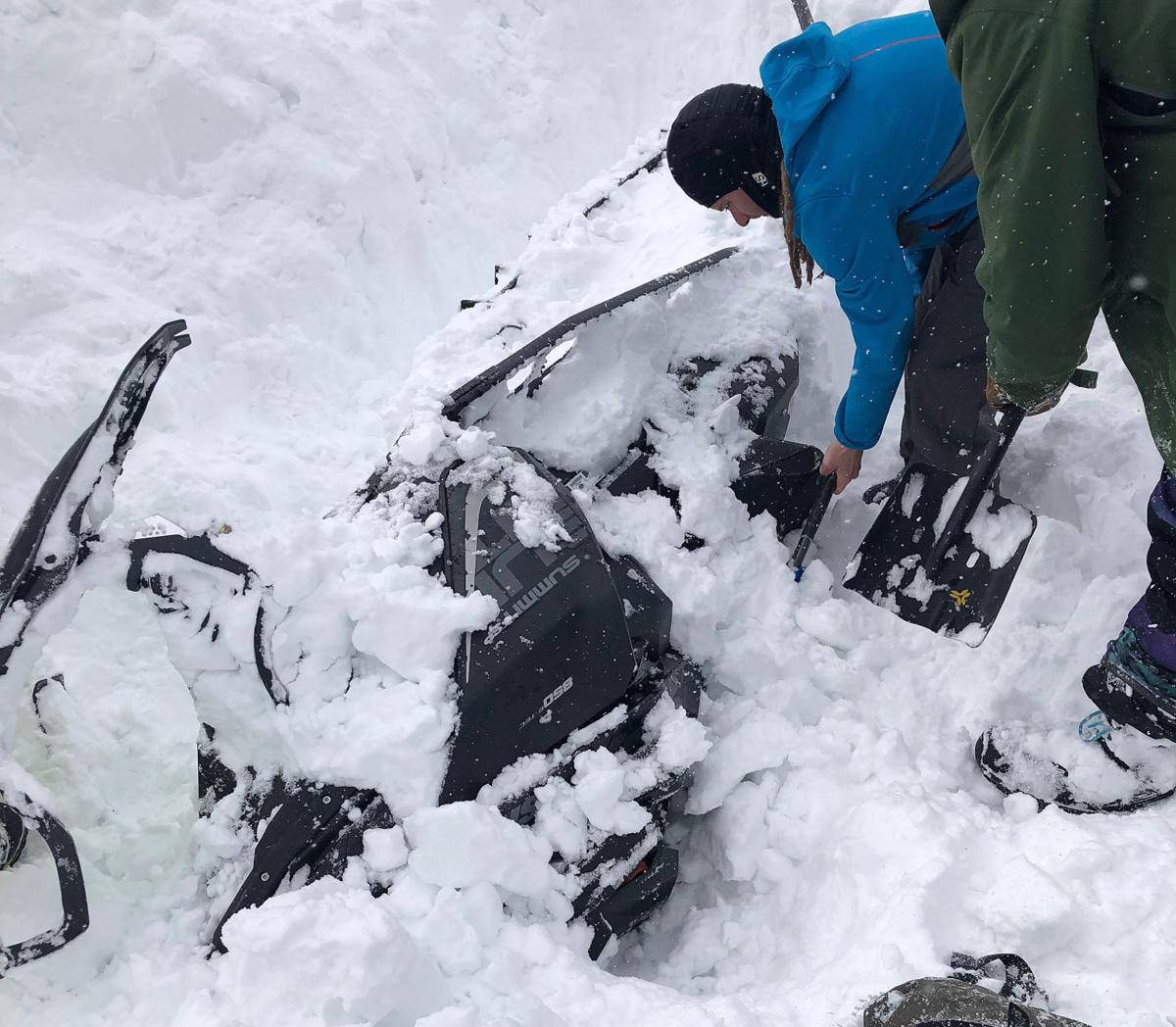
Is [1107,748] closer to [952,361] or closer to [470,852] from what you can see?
[952,361]

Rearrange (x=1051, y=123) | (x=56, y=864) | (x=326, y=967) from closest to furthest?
(x=1051, y=123), (x=326, y=967), (x=56, y=864)

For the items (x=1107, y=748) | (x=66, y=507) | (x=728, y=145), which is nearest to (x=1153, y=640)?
(x=1107, y=748)

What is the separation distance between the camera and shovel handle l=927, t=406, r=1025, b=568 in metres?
2.56

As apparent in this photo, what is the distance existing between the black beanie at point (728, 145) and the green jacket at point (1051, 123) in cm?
80

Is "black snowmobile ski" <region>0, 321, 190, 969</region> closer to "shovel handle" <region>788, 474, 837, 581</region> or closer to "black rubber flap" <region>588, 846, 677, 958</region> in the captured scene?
"black rubber flap" <region>588, 846, 677, 958</region>

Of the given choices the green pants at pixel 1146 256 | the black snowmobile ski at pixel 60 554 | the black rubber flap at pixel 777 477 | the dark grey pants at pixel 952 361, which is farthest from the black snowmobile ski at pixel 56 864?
the dark grey pants at pixel 952 361

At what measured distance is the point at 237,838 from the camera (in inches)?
82.0

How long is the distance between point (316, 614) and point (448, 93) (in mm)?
4871

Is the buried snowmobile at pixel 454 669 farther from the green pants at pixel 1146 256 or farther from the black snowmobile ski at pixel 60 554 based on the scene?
the green pants at pixel 1146 256

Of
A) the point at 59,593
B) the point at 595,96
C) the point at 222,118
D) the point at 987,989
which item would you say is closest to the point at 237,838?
the point at 59,593

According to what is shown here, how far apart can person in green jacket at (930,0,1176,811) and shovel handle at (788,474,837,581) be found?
932mm

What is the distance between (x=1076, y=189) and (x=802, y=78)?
0.98 m

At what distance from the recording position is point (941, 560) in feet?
8.74

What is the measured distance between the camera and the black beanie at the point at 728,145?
217 centimetres
